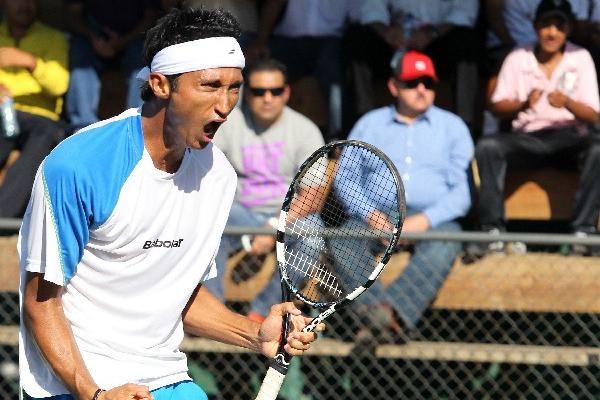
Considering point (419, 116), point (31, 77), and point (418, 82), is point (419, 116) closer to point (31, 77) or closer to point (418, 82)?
point (418, 82)

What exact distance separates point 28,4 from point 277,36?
1514mm

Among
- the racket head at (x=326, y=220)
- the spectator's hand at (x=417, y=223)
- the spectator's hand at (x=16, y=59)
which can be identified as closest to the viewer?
the racket head at (x=326, y=220)

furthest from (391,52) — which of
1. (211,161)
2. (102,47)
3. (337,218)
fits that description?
(211,161)

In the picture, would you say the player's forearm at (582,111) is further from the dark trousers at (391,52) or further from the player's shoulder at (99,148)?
the player's shoulder at (99,148)

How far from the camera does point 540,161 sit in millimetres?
7059

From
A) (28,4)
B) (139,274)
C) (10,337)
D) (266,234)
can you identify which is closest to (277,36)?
(28,4)

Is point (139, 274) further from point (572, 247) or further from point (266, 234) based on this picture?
point (572, 247)

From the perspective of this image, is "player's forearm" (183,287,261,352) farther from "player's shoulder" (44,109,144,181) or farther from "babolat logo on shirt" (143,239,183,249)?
"player's shoulder" (44,109,144,181)

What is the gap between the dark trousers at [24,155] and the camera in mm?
6824

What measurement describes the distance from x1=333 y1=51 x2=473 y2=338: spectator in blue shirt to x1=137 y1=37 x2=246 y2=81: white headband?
9.80 ft

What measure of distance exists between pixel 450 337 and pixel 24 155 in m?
2.57

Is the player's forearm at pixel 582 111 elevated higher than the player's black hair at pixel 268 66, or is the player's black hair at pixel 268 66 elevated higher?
the player's black hair at pixel 268 66

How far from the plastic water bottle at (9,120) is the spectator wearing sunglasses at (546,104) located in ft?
8.63

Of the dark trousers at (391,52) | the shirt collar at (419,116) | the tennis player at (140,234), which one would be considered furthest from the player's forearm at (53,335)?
the dark trousers at (391,52)
